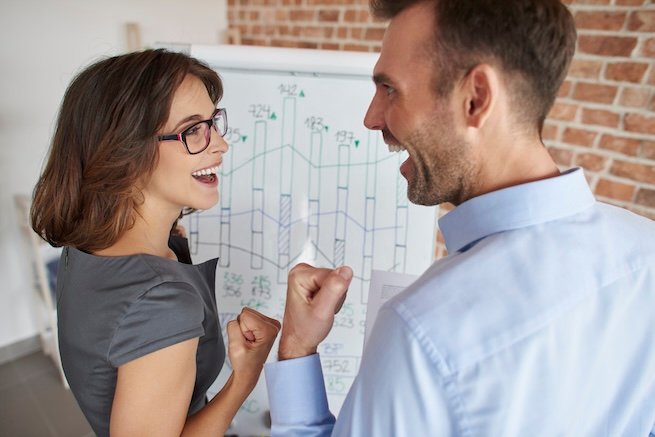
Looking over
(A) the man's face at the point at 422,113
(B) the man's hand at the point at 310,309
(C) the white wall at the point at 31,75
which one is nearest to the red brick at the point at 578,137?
(A) the man's face at the point at 422,113

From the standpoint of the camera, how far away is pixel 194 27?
2805mm

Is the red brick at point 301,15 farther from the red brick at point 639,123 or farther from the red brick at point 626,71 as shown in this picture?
the red brick at point 639,123

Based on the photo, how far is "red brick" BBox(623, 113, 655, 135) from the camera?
62.8 inches

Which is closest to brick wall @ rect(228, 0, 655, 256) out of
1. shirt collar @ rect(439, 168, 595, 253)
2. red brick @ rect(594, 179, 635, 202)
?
red brick @ rect(594, 179, 635, 202)

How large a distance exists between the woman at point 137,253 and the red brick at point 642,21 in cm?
153

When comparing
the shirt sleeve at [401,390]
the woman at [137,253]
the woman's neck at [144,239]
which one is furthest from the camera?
the woman's neck at [144,239]

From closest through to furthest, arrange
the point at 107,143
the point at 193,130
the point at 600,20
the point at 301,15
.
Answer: the point at 107,143
the point at 193,130
the point at 600,20
the point at 301,15

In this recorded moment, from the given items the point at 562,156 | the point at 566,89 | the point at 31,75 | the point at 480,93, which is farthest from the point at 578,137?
the point at 31,75

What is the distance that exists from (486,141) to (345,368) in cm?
103

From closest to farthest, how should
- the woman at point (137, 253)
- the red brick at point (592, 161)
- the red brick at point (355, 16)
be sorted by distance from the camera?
the woman at point (137, 253), the red brick at point (592, 161), the red brick at point (355, 16)

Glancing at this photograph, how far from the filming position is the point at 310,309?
2.62 feet

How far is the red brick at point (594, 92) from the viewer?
1.67 metres

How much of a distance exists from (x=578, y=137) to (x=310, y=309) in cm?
155

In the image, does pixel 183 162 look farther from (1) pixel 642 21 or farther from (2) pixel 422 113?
(1) pixel 642 21
